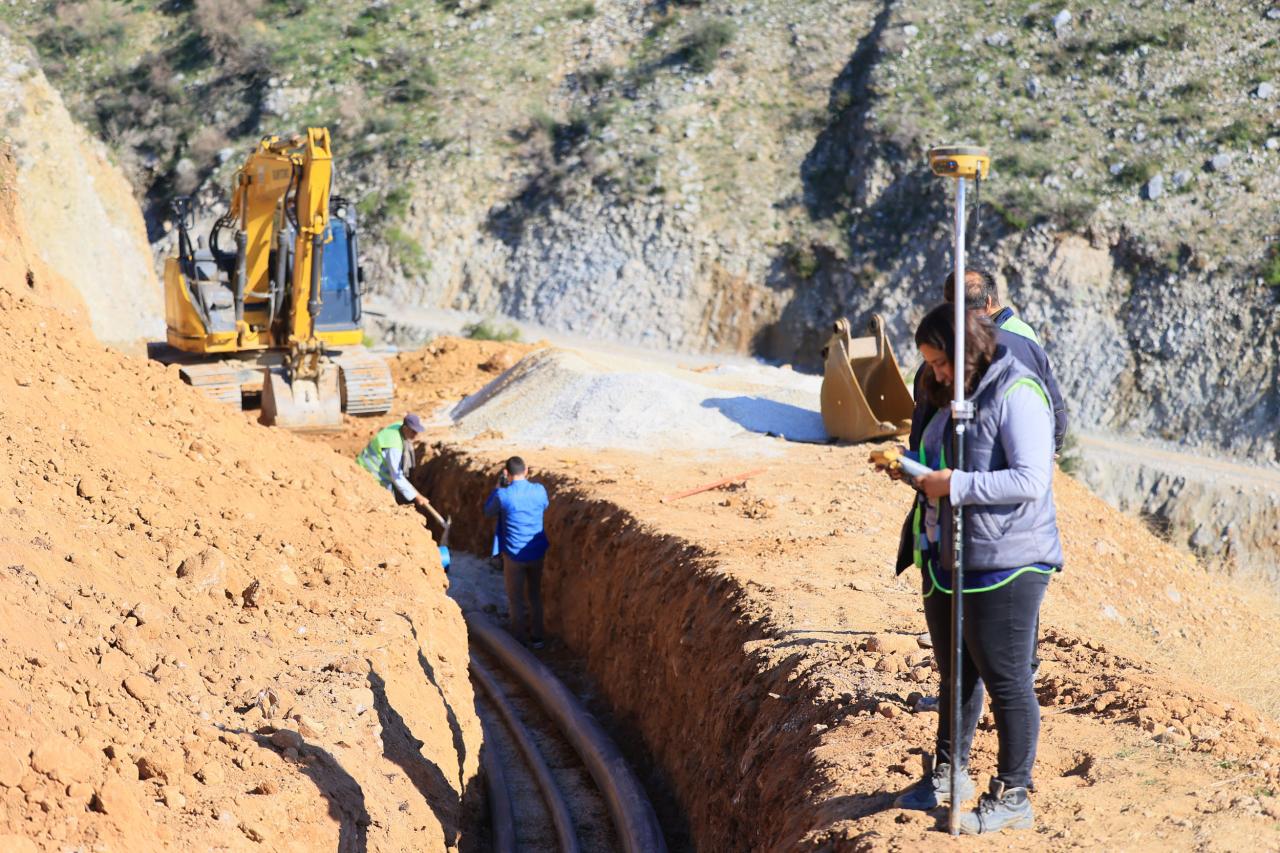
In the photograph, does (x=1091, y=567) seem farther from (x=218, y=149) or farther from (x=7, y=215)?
(x=218, y=149)

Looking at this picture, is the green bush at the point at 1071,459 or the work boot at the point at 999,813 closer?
the work boot at the point at 999,813

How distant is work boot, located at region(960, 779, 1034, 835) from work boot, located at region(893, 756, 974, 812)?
0.42ft

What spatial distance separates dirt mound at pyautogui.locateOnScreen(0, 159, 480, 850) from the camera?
4707 millimetres

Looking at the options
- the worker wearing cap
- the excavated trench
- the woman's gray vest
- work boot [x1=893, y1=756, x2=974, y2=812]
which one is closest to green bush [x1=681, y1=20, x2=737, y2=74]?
the excavated trench

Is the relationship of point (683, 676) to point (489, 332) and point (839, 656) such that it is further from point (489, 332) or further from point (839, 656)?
point (489, 332)

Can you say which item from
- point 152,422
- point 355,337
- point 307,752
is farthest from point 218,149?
point 307,752

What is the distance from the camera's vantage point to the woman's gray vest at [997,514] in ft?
15.5

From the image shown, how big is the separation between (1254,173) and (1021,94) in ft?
18.0

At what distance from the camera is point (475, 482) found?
1459 centimetres

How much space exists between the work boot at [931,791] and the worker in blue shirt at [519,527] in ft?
20.9

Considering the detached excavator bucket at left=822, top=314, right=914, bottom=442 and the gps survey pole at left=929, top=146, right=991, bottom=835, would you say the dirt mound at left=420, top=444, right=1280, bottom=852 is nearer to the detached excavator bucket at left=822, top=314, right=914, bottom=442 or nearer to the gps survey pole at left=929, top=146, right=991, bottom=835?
the gps survey pole at left=929, top=146, right=991, bottom=835

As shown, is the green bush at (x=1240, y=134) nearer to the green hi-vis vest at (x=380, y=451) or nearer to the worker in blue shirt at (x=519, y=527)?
the worker in blue shirt at (x=519, y=527)

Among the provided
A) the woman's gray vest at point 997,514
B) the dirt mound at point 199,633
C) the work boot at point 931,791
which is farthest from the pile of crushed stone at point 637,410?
the woman's gray vest at point 997,514

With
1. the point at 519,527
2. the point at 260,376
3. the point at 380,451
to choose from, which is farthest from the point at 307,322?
A: the point at 519,527
